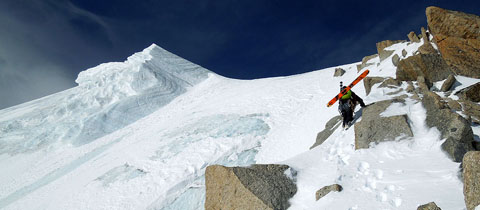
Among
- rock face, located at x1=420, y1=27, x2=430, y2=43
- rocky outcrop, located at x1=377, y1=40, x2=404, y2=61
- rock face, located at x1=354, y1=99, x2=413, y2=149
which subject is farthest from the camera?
rocky outcrop, located at x1=377, y1=40, x2=404, y2=61

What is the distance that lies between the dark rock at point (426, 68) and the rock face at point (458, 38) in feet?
0.81

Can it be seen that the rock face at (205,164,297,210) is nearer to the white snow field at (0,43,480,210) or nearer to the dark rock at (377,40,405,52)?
the white snow field at (0,43,480,210)

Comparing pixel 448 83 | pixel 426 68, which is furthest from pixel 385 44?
pixel 448 83

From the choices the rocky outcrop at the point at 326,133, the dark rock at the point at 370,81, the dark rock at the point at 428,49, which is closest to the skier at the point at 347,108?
the rocky outcrop at the point at 326,133

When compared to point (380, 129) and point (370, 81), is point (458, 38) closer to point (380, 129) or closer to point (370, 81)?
point (370, 81)

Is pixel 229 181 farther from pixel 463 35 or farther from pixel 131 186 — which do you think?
pixel 463 35

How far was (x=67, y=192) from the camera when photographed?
1380cm

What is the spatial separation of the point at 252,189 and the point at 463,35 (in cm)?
1016

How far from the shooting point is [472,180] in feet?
9.60

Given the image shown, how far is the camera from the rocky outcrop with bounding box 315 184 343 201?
4.87 m

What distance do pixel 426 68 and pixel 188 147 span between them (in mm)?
11491

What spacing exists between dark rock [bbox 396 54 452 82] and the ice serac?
22126 mm

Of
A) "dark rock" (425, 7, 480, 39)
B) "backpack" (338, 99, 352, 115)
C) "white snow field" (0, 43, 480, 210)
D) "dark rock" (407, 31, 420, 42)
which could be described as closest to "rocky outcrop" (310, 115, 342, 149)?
"white snow field" (0, 43, 480, 210)

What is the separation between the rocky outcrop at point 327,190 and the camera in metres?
4.87
